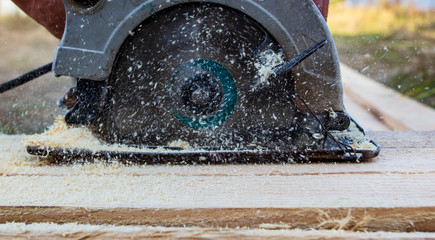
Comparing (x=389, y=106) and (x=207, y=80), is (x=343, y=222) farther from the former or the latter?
(x=389, y=106)

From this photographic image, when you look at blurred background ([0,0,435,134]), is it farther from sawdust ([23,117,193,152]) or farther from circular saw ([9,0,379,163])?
circular saw ([9,0,379,163])

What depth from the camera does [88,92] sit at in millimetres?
1418

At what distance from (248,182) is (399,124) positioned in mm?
1642

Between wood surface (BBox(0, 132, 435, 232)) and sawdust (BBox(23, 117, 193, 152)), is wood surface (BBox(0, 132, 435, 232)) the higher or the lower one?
the lower one

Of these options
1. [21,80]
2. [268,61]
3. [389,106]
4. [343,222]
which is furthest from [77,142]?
[389,106]

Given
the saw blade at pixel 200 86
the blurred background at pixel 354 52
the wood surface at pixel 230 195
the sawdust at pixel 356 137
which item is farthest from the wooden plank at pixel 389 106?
the saw blade at pixel 200 86

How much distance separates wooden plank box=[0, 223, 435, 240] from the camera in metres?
1.00

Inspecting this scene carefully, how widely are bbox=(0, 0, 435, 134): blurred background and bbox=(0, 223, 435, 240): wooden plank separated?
5.67 feet

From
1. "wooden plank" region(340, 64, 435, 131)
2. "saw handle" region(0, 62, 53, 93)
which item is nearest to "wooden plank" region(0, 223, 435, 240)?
"saw handle" region(0, 62, 53, 93)

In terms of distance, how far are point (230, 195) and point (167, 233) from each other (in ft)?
0.68

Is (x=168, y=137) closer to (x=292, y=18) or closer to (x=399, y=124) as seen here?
(x=292, y=18)

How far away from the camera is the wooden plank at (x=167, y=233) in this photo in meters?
1.00

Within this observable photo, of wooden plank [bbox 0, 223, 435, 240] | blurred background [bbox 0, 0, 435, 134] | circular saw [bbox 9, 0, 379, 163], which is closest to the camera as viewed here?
wooden plank [bbox 0, 223, 435, 240]

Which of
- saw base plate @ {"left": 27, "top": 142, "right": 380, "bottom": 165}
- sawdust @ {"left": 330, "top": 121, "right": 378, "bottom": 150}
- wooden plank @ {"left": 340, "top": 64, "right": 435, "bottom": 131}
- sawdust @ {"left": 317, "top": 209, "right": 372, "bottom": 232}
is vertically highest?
wooden plank @ {"left": 340, "top": 64, "right": 435, "bottom": 131}
